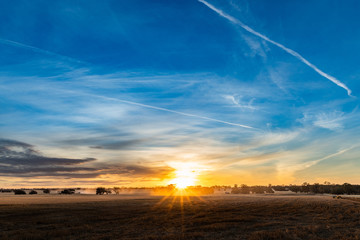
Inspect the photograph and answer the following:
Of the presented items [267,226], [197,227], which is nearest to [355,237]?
[267,226]

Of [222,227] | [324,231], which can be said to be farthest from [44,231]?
[324,231]

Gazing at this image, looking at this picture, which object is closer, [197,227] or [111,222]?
[197,227]

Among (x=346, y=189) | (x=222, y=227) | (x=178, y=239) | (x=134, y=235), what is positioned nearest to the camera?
(x=178, y=239)

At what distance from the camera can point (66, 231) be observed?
2848cm

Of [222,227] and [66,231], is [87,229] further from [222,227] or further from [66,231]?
[222,227]

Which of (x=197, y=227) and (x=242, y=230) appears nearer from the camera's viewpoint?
(x=242, y=230)

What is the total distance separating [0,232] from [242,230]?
1016 inches

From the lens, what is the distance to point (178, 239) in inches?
977

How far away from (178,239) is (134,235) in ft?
16.1

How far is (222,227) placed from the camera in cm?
3100

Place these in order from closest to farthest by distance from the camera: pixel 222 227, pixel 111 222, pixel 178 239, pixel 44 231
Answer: pixel 178 239
pixel 44 231
pixel 222 227
pixel 111 222

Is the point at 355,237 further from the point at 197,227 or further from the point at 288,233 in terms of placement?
the point at 197,227

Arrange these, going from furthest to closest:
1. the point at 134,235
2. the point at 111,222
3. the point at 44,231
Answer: the point at 111,222 → the point at 44,231 → the point at 134,235

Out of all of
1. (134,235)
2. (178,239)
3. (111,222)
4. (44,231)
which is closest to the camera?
(178,239)
